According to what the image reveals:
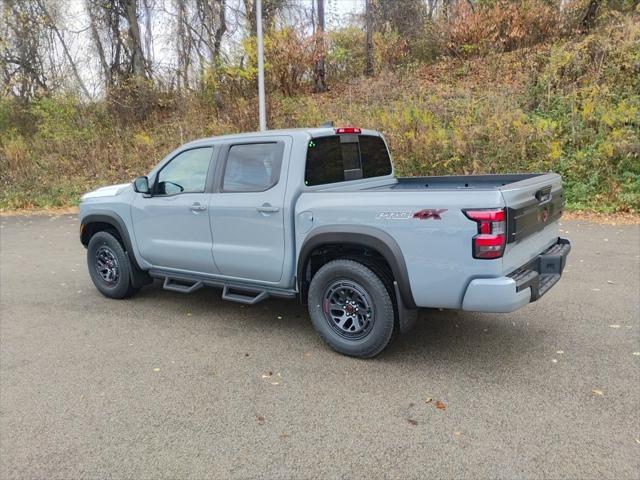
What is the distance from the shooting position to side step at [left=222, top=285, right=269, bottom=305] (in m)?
4.55

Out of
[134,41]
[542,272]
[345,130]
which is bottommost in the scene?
[542,272]

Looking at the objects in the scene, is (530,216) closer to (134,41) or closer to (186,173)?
(186,173)

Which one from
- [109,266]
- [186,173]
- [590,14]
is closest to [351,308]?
[186,173]

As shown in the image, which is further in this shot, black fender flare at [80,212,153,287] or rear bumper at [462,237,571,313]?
black fender flare at [80,212,153,287]

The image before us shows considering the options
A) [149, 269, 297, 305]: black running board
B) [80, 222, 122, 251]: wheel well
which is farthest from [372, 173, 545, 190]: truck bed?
[80, 222, 122, 251]: wheel well

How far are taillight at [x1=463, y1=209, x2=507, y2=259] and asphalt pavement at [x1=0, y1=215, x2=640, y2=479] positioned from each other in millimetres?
985

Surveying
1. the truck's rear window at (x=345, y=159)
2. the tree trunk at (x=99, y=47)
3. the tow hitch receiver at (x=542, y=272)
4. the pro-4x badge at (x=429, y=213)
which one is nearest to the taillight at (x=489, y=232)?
the pro-4x badge at (x=429, y=213)

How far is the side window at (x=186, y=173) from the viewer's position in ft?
16.2

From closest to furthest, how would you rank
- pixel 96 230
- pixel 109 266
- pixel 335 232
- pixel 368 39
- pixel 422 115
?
pixel 335 232, pixel 109 266, pixel 96 230, pixel 422 115, pixel 368 39

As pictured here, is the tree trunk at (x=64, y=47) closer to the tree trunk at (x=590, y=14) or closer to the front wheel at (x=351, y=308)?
the tree trunk at (x=590, y=14)

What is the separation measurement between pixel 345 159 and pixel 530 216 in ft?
5.74

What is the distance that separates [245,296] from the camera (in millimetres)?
4746

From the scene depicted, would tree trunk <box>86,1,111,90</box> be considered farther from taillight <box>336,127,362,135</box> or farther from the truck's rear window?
taillight <box>336,127,362,135</box>

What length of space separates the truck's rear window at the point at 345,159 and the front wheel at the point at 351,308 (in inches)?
33.4
